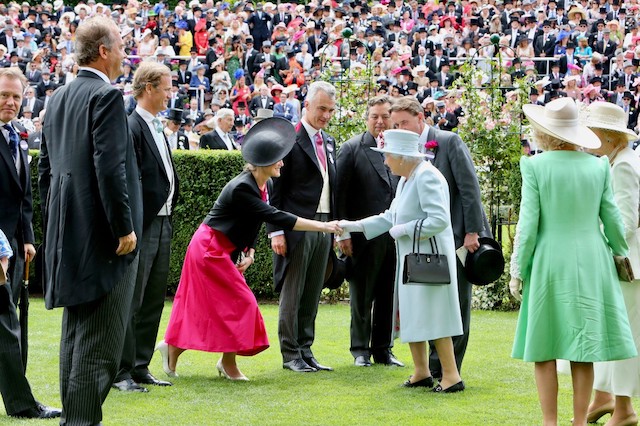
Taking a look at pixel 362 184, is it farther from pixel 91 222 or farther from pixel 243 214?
pixel 91 222

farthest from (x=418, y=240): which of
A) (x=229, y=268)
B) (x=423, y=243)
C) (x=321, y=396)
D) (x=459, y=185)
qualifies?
(x=229, y=268)

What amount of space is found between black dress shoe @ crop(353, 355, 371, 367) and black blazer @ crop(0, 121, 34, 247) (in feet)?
9.90

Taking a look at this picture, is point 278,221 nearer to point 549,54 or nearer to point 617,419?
point 617,419

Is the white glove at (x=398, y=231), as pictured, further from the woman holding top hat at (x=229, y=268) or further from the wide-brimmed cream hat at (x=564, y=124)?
the wide-brimmed cream hat at (x=564, y=124)

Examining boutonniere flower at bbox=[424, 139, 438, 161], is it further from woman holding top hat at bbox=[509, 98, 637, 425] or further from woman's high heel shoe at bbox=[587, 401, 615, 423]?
woman's high heel shoe at bbox=[587, 401, 615, 423]

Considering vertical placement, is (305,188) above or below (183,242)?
above

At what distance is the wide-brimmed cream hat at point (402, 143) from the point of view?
7.15 metres

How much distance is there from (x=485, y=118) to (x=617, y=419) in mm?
6148

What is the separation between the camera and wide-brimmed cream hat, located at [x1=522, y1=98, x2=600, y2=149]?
5.75m

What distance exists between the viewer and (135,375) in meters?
7.56

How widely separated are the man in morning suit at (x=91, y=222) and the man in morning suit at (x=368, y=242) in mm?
3288

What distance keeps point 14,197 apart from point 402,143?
8.35 feet

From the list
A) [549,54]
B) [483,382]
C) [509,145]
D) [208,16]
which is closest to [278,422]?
[483,382]

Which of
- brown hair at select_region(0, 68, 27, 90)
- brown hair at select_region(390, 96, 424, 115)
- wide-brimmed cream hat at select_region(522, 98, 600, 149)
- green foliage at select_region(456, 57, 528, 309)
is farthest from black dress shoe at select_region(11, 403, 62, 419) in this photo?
green foliage at select_region(456, 57, 528, 309)
